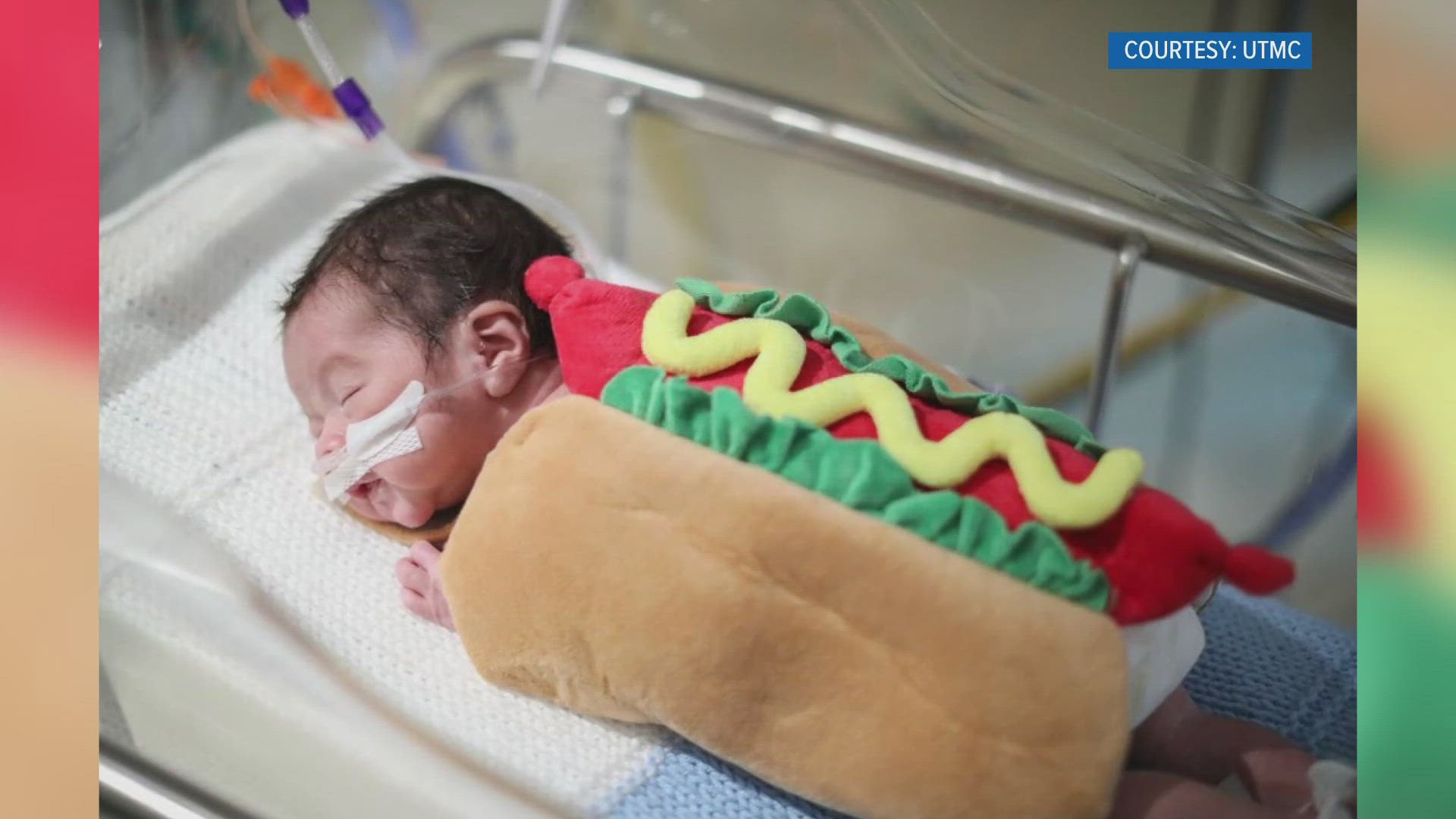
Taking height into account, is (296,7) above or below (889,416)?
above

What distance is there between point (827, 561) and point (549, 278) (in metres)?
0.28

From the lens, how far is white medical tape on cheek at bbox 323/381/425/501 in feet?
2.63

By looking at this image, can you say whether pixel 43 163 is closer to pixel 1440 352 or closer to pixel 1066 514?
pixel 1066 514

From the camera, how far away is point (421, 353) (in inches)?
31.5

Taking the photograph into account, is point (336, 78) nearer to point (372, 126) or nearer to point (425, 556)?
point (372, 126)

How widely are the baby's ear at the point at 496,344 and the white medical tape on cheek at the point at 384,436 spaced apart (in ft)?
0.13

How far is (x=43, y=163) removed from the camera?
86 cm

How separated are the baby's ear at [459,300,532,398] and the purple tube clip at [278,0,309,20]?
39 cm

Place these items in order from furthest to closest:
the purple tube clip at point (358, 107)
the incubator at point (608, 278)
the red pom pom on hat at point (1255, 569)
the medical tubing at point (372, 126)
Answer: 1. the purple tube clip at point (358, 107)
2. the medical tubing at point (372, 126)
3. the incubator at point (608, 278)
4. the red pom pom on hat at point (1255, 569)

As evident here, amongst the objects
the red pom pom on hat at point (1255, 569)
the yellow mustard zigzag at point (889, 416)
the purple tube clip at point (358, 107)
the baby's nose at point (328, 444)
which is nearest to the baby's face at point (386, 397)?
the baby's nose at point (328, 444)

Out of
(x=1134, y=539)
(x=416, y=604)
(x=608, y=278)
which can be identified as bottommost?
(x=416, y=604)

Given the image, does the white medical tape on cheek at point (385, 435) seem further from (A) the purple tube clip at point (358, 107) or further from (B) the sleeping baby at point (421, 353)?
(A) the purple tube clip at point (358, 107)

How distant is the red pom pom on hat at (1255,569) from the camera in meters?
0.60

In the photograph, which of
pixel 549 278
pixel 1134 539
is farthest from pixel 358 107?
pixel 1134 539
